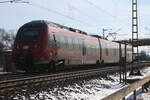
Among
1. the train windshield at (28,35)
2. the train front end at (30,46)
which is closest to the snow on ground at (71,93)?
the train front end at (30,46)

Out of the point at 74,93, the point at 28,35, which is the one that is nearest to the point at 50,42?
the point at 28,35

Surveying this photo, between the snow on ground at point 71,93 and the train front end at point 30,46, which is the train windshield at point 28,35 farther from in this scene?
the snow on ground at point 71,93

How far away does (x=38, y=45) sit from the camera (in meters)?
20.2

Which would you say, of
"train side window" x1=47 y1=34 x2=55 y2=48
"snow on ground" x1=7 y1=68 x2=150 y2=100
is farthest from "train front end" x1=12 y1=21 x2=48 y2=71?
"snow on ground" x1=7 y1=68 x2=150 y2=100

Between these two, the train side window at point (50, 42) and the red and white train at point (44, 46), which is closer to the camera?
the red and white train at point (44, 46)

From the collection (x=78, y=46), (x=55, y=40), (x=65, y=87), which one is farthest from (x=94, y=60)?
(x=65, y=87)

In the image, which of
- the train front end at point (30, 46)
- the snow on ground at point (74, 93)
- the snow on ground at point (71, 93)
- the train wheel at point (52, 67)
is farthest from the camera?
the train wheel at point (52, 67)

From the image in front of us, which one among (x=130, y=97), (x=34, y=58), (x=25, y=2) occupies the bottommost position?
(x=130, y=97)

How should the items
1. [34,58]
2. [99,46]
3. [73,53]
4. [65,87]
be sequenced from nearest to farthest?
[65,87], [34,58], [73,53], [99,46]

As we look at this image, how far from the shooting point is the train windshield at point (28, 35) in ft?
67.8

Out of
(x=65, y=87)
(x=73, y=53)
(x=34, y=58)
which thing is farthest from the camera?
(x=73, y=53)

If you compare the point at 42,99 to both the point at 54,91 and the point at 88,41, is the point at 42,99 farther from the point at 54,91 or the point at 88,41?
the point at 88,41

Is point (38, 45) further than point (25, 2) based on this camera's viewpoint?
No

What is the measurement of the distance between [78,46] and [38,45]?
6294 millimetres
